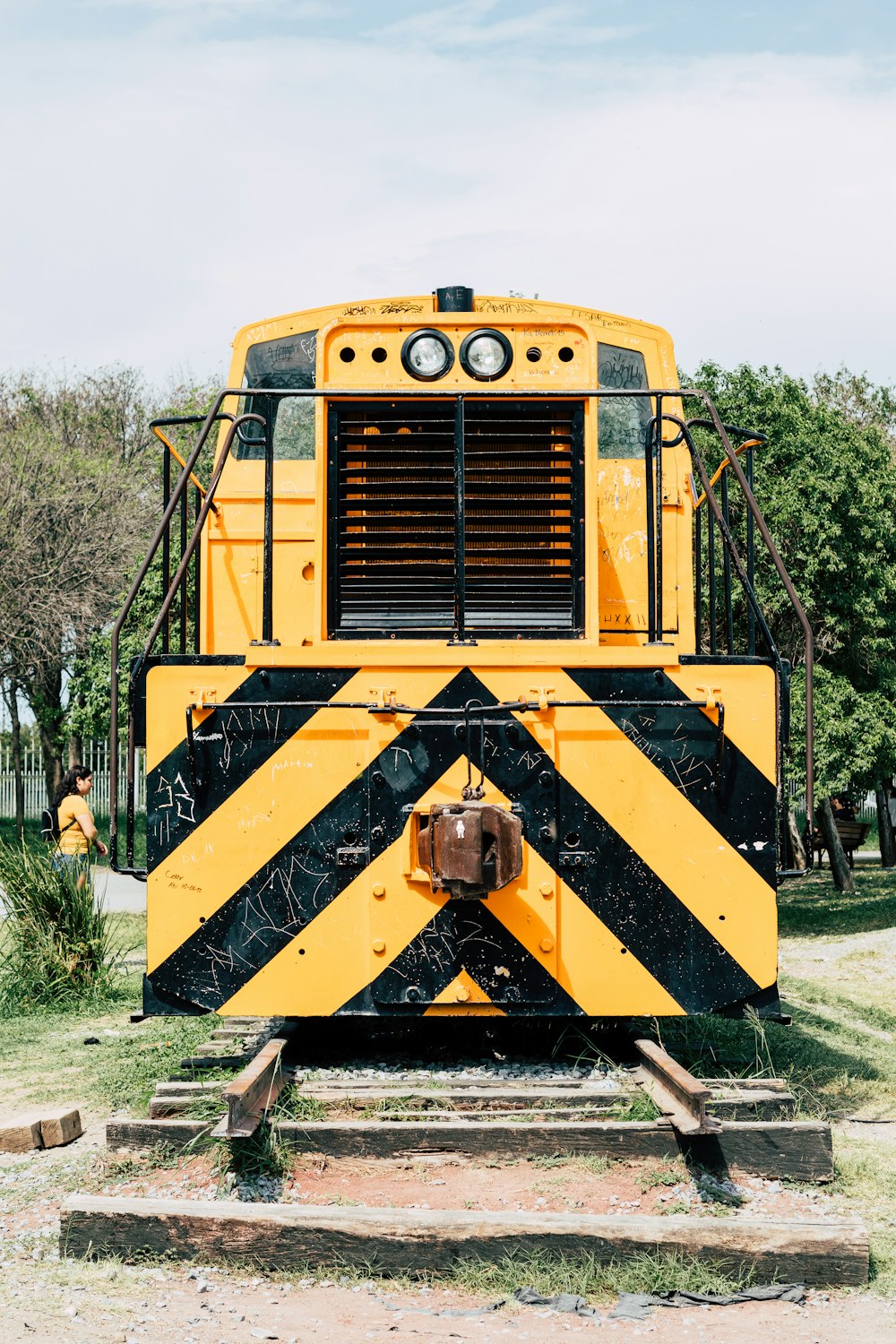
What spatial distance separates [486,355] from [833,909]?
1215 centimetres

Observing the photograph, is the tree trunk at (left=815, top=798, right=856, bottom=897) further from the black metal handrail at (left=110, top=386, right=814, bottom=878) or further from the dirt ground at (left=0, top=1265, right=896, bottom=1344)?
the dirt ground at (left=0, top=1265, right=896, bottom=1344)

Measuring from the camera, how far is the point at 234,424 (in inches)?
224

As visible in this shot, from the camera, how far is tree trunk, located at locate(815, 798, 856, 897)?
16.6m

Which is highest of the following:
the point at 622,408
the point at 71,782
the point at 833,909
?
the point at 622,408

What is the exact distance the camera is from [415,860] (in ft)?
16.4

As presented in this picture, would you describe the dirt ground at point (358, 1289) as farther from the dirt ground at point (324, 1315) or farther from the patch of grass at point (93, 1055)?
the patch of grass at point (93, 1055)

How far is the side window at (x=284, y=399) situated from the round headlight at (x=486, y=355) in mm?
1122

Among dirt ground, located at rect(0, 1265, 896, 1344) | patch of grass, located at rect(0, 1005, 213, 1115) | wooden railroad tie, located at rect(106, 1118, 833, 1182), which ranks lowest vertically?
patch of grass, located at rect(0, 1005, 213, 1115)

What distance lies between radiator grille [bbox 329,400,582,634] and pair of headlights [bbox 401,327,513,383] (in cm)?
14

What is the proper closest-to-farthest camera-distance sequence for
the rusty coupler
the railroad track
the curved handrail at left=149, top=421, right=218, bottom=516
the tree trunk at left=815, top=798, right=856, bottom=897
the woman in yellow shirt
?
the railroad track
the rusty coupler
the curved handrail at left=149, top=421, right=218, bottom=516
the woman in yellow shirt
the tree trunk at left=815, top=798, right=856, bottom=897

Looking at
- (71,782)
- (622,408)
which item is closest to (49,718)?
(71,782)

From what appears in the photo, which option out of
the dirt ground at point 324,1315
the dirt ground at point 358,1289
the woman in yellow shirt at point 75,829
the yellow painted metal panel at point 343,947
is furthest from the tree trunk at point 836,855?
the dirt ground at point 324,1315

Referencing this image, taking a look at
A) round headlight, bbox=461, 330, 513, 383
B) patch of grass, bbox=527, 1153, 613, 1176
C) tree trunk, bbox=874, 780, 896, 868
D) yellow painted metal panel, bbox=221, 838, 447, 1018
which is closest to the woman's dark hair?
yellow painted metal panel, bbox=221, 838, 447, 1018

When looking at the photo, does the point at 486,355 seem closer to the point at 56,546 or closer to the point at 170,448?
the point at 170,448
